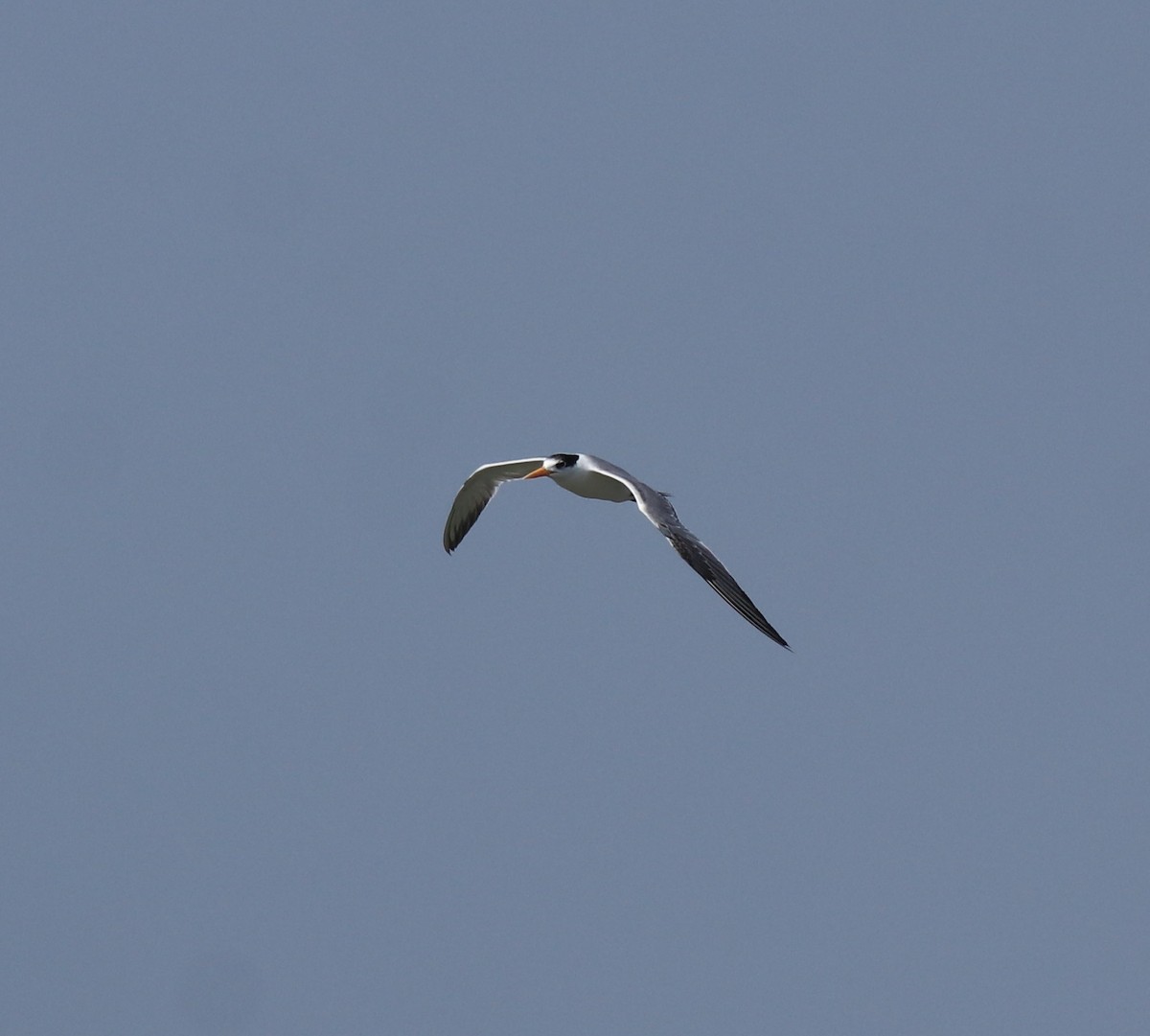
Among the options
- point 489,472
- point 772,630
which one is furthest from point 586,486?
point 772,630

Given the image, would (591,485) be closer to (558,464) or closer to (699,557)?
(558,464)

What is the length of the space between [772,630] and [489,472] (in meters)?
10.6

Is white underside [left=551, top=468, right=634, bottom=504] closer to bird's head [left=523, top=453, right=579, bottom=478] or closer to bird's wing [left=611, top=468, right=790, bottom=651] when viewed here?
bird's head [left=523, top=453, right=579, bottom=478]

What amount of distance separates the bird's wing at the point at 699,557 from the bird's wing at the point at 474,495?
4.80m

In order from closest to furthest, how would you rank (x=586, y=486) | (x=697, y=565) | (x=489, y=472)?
(x=697, y=565)
(x=586, y=486)
(x=489, y=472)

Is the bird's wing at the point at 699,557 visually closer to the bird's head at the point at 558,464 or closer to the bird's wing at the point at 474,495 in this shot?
the bird's head at the point at 558,464

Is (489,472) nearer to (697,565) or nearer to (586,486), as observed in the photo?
(586,486)

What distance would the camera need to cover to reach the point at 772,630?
20.6 metres

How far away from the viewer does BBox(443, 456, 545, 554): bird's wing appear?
29.8 m

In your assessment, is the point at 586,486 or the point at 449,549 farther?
the point at 449,549

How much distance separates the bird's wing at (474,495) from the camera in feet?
97.6

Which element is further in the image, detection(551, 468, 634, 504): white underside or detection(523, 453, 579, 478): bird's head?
detection(523, 453, 579, 478): bird's head

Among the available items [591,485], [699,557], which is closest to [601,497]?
[591,485]

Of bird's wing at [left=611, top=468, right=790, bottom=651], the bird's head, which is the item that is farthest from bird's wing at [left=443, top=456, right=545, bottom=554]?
bird's wing at [left=611, top=468, right=790, bottom=651]
